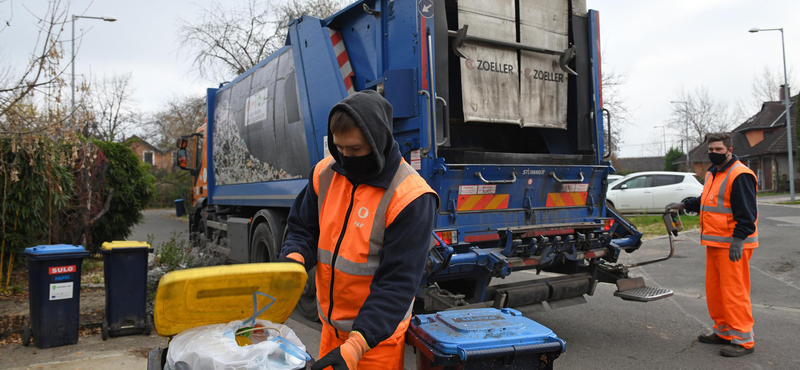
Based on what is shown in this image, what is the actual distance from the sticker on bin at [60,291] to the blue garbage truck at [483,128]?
6.22ft

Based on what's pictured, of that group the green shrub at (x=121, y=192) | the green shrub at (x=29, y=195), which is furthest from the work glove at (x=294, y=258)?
the green shrub at (x=121, y=192)

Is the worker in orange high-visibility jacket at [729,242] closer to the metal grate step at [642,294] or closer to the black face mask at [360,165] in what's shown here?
the metal grate step at [642,294]

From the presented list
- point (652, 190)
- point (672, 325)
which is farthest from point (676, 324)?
point (652, 190)

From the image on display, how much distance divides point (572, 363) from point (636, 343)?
0.84 metres

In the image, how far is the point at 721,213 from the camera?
14.6 ft

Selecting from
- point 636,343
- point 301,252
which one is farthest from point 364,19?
point 636,343

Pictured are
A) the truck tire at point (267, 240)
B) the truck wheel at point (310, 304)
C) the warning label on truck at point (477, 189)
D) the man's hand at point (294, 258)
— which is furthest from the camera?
the truck tire at point (267, 240)

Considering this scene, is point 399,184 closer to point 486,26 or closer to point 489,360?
point 489,360

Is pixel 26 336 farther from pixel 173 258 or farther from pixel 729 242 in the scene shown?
pixel 729 242

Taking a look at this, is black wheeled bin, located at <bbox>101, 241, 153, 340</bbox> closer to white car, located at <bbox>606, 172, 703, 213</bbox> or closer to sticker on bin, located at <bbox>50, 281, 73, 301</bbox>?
sticker on bin, located at <bbox>50, 281, 73, 301</bbox>

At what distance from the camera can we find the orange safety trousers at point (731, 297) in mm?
4145

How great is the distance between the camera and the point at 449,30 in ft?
14.4

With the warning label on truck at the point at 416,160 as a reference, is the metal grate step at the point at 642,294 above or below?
below

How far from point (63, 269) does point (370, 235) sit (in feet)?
12.1
